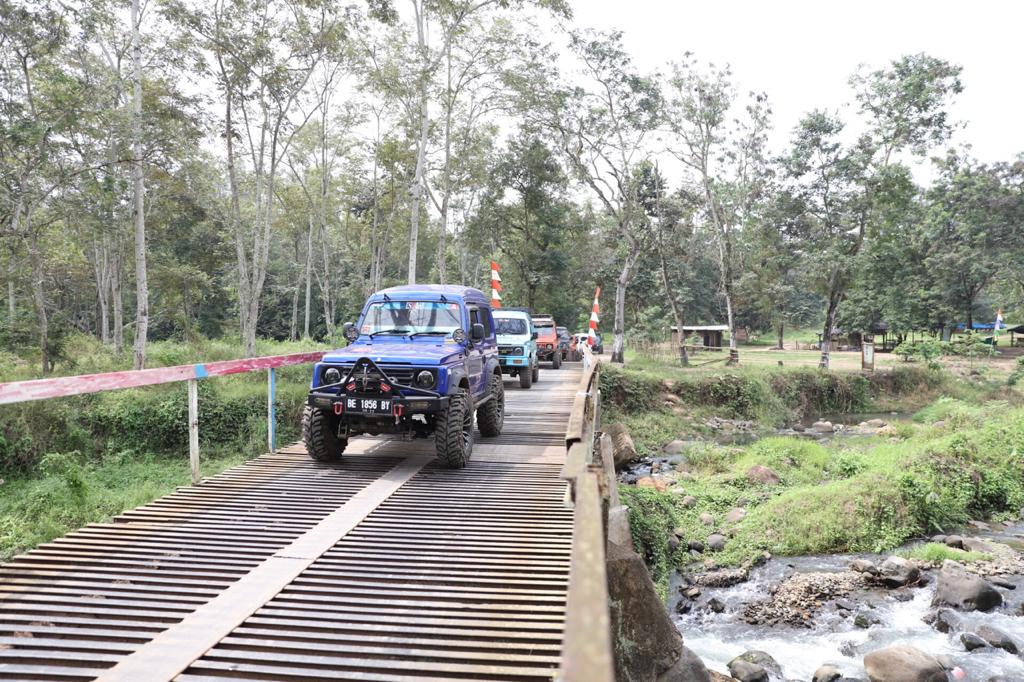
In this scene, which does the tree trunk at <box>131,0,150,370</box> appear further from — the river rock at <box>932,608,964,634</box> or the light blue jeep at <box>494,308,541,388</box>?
the river rock at <box>932,608,964,634</box>

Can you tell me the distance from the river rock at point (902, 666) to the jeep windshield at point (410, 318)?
6076 mm

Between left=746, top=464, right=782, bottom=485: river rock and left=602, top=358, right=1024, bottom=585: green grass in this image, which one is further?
left=746, top=464, right=782, bottom=485: river rock

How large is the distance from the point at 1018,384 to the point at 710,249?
115ft

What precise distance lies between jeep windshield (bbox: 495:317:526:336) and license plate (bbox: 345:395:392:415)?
29.4ft

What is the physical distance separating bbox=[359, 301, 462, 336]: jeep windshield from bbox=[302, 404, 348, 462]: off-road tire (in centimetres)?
134

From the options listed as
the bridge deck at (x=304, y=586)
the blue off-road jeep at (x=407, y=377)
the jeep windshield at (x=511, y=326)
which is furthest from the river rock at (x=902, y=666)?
the jeep windshield at (x=511, y=326)

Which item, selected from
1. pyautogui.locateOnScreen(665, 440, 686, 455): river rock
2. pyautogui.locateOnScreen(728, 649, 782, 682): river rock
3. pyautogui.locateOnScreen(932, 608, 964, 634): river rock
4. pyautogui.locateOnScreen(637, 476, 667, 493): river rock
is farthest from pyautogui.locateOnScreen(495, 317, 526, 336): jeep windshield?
pyautogui.locateOnScreen(932, 608, 964, 634): river rock

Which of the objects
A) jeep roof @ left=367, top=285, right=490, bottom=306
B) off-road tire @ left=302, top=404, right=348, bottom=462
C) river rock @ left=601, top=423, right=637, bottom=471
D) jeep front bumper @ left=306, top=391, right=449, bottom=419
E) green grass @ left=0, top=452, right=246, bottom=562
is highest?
jeep roof @ left=367, top=285, right=490, bottom=306

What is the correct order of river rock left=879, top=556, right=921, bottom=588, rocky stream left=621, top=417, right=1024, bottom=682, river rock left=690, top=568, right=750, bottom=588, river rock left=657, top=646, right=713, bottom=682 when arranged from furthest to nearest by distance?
river rock left=690, top=568, right=750, bottom=588 < river rock left=879, top=556, right=921, bottom=588 < rocky stream left=621, top=417, right=1024, bottom=682 < river rock left=657, top=646, right=713, bottom=682

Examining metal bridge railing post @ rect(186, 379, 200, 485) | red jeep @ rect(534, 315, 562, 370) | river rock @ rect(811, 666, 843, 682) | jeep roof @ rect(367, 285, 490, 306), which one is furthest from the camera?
red jeep @ rect(534, 315, 562, 370)

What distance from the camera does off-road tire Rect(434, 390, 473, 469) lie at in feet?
22.7

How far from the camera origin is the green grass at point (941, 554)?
9531mm

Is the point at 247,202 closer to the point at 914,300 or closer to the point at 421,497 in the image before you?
the point at 421,497

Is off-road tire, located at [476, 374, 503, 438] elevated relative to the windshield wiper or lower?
lower
